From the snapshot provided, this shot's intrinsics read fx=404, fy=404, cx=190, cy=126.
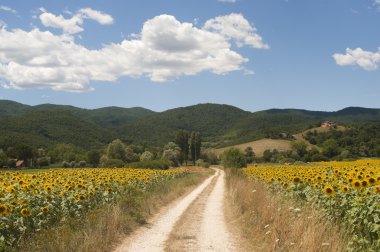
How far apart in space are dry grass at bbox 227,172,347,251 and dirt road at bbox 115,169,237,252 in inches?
30.5

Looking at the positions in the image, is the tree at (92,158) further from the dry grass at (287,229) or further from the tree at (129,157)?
the dry grass at (287,229)

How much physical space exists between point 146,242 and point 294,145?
114025 mm

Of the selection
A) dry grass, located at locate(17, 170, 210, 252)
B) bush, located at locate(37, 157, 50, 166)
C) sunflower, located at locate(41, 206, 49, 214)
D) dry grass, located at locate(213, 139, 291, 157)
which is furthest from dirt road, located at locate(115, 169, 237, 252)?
dry grass, located at locate(213, 139, 291, 157)

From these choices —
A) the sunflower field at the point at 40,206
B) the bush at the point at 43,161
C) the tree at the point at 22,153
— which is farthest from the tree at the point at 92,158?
the sunflower field at the point at 40,206

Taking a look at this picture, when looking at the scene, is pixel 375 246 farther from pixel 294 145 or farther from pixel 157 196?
pixel 294 145

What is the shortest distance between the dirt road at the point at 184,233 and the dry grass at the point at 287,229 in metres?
0.77

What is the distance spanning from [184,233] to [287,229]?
439 centimetres

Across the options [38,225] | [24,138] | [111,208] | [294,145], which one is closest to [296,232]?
[38,225]

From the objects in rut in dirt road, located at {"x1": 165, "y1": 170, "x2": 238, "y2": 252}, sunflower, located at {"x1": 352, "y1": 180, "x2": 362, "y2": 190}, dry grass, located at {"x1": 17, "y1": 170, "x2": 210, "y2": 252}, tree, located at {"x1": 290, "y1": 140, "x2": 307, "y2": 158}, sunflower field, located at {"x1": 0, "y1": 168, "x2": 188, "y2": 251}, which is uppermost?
tree, located at {"x1": 290, "y1": 140, "x2": 307, "y2": 158}

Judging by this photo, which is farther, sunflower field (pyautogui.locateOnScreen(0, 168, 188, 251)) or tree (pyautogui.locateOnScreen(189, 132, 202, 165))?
tree (pyautogui.locateOnScreen(189, 132, 202, 165))

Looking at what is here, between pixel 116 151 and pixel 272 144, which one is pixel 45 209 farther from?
pixel 272 144

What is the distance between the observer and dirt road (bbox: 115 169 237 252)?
11.3 m

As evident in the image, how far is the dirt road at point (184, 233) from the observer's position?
11.3 metres

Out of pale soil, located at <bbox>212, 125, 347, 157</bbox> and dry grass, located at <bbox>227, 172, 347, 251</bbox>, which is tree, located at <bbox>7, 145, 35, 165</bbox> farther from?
dry grass, located at <bbox>227, 172, 347, 251</bbox>
